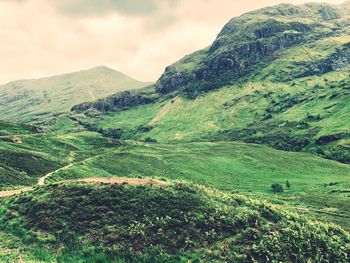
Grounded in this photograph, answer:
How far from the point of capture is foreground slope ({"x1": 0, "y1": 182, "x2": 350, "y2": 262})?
167 feet

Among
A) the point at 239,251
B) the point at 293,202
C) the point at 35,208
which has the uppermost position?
the point at 35,208

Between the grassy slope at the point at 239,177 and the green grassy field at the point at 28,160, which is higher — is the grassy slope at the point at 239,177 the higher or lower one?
the lower one

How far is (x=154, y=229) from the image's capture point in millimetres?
55500

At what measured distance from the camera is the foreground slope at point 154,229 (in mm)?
50938

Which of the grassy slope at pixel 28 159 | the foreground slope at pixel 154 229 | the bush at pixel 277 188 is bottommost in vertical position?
the bush at pixel 277 188

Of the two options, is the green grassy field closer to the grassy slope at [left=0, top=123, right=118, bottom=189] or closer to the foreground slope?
the grassy slope at [left=0, top=123, right=118, bottom=189]

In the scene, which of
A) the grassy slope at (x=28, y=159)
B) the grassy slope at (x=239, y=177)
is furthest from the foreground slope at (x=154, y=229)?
the grassy slope at (x=239, y=177)

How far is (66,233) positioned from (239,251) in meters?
23.9

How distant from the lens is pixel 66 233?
54469mm

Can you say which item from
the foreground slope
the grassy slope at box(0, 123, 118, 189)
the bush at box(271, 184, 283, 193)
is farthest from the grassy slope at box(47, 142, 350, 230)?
the foreground slope

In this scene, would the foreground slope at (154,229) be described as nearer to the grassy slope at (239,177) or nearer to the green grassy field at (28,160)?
the green grassy field at (28,160)

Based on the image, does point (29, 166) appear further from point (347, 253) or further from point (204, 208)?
point (347, 253)

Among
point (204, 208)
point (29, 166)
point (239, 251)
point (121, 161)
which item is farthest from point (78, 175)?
point (239, 251)

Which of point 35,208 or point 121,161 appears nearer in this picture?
point 35,208
